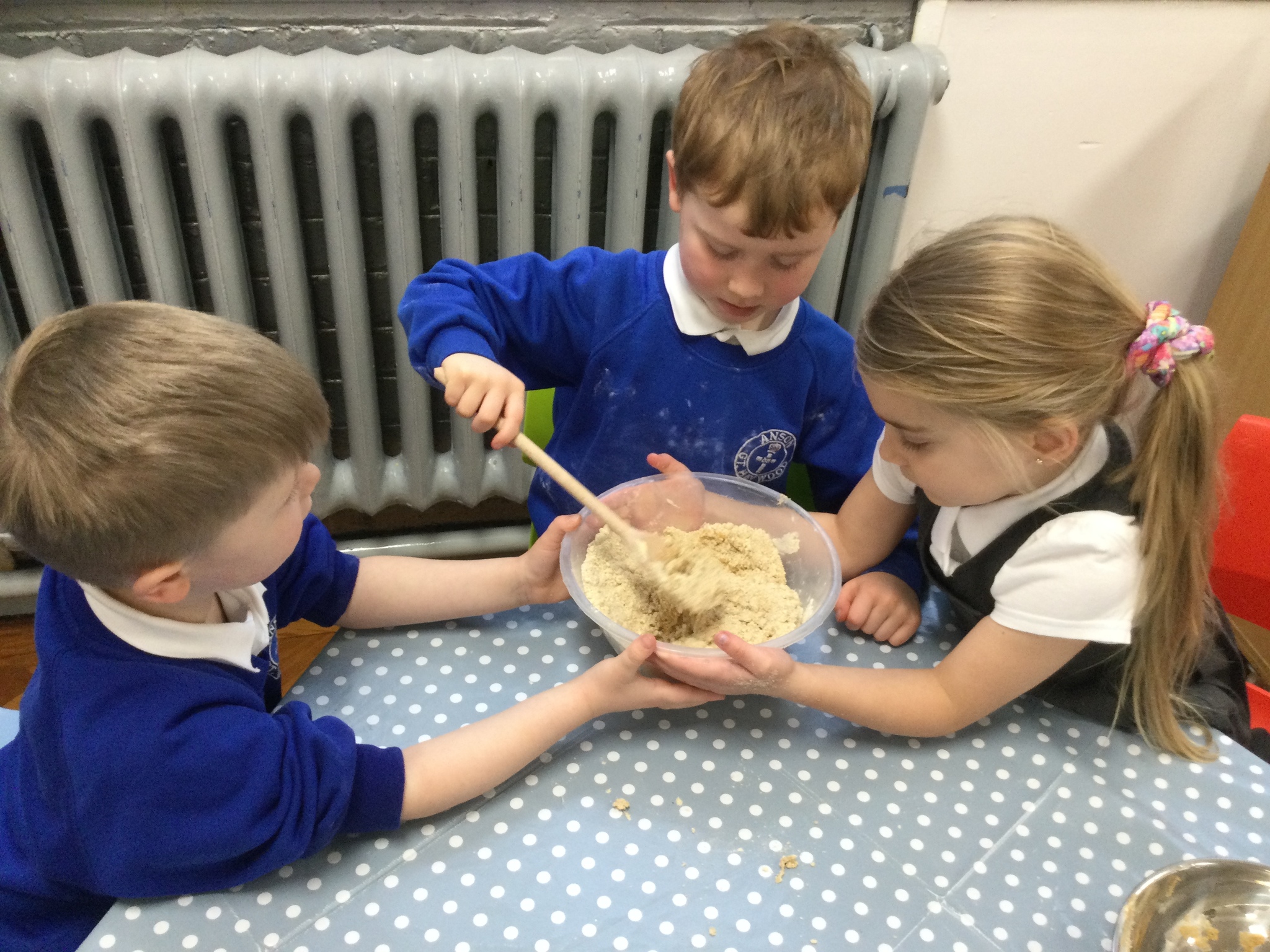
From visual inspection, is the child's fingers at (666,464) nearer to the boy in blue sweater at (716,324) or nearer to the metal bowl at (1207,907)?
the boy in blue sweater at (716,324)

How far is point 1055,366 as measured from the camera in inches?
28.5

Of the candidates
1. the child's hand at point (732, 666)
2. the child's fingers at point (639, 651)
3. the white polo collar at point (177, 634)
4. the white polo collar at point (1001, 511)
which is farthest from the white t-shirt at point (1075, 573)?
the white polo collar at point (177, 634)

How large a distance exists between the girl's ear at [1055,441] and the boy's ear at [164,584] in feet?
2.28

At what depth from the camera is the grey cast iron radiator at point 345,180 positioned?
131cm

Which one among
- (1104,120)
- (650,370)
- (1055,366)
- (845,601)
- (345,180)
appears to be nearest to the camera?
(1055,366)

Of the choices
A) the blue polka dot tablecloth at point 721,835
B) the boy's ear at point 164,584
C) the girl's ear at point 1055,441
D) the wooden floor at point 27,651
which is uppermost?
the girl's ear at point 1055,441

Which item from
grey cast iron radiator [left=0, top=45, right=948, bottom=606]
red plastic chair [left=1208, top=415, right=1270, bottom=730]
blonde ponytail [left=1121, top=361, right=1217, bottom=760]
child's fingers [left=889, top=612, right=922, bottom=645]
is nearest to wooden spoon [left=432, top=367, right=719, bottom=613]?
child's fingers [left=889, top=612, right=922, bottom=645]

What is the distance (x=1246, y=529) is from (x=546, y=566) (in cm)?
81

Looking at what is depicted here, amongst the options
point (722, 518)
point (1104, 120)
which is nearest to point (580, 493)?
point (722, 518)

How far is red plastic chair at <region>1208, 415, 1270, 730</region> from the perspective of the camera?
99cm

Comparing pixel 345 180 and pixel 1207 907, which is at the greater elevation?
pixel 345 180

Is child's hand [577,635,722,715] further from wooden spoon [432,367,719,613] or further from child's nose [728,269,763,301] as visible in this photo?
child's nose [728,269,763,301]

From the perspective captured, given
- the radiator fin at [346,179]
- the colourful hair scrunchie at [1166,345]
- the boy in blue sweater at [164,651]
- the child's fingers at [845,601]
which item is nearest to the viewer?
the boy in blue sweater at [164,651]

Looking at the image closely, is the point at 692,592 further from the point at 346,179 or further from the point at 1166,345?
the point at 346,179
